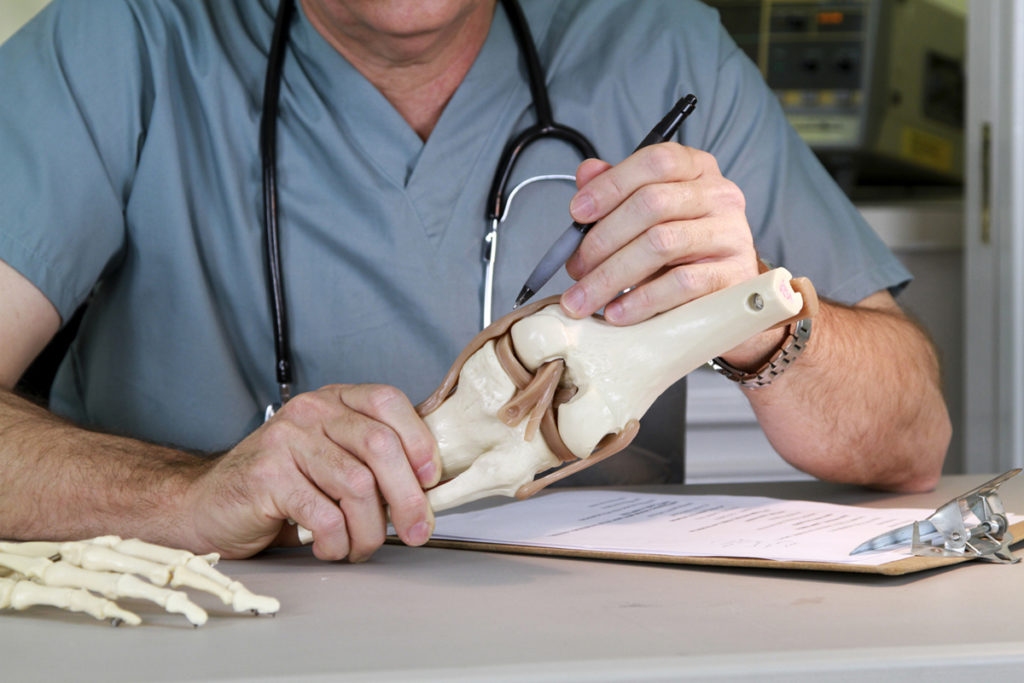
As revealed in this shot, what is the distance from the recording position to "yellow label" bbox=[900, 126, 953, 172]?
2117 mm

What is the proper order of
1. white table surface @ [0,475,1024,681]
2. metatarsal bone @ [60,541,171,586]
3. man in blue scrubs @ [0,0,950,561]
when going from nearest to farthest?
1. white table surface @ [0,475,1024,681]
2. metatarsal bone @ [60,541,171,586]
3. man in blue scrubs @ [0,0,950,561]

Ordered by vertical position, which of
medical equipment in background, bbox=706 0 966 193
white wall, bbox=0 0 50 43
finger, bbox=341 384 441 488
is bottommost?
finger, bbox=341 384 441 488

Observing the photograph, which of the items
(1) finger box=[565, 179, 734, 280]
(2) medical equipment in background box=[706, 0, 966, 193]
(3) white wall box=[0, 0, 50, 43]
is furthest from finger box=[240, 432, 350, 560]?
(3) white wall box=[0, 0, 50, 43]

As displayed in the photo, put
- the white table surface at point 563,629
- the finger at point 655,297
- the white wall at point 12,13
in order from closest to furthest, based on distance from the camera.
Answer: the white table surface at point 563,629
the finger at point 655,297
the white wall at point 12,13

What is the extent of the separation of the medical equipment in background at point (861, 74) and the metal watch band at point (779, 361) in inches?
50.9

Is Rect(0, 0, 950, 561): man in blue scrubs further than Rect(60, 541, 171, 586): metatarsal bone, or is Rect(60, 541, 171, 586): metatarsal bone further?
Rect(0, 0, 950, 561): man in blue scrubs

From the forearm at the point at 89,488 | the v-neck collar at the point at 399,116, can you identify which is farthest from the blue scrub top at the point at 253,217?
the forearm at the point at 89,488

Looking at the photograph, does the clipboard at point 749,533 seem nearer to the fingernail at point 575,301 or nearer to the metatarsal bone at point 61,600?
the fingernail at point 575,301

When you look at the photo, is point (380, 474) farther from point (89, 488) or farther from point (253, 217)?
point (253, 217)

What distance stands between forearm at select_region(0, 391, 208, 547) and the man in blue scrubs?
6 centimetres

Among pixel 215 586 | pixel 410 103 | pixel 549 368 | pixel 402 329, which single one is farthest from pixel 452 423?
pixel 410 103

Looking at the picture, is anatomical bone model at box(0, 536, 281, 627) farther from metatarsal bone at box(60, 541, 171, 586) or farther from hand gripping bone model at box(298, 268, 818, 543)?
hand gripping bone model at box(298, 268, 818, 543)

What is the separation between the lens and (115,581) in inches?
20.8

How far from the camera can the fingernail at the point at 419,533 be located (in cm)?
67
